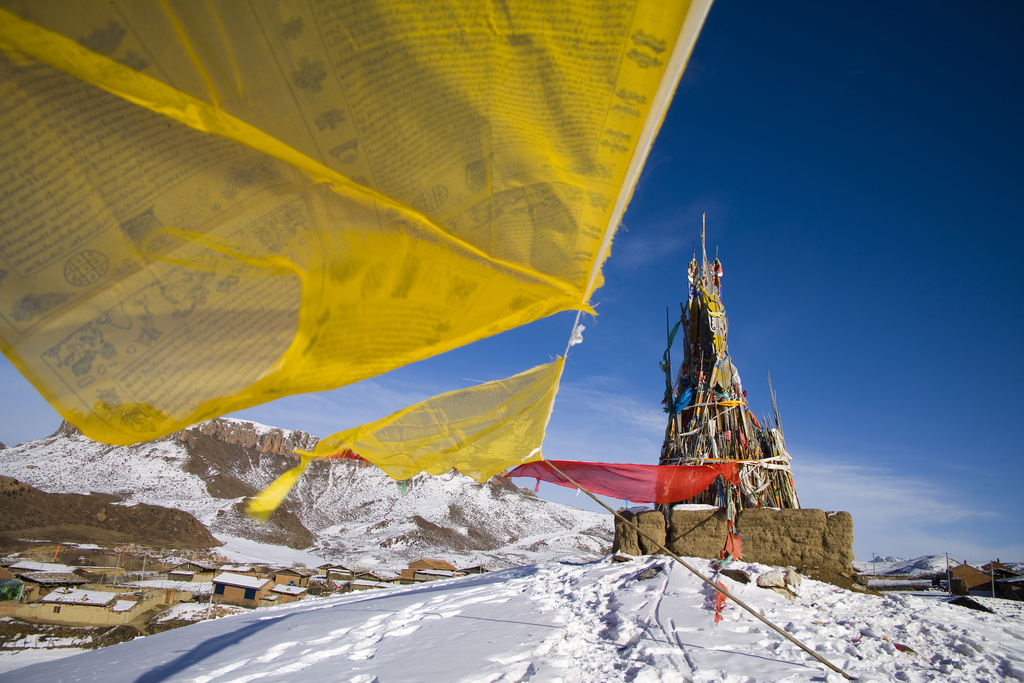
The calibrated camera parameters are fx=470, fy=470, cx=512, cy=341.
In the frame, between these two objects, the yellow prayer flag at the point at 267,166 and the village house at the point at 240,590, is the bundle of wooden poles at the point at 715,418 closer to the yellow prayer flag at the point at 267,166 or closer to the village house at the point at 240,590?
the yellow prayer flag at the point at 267,166

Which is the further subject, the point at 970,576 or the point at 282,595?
the point at 282,595

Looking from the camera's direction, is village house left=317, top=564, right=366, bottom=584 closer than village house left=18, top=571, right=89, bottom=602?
No

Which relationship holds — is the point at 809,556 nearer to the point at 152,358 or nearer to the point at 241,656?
the point at 241,656

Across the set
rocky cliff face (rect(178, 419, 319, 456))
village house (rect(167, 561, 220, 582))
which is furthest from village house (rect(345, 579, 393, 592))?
rocky cliff face (rect(178, 419, 319, 456))

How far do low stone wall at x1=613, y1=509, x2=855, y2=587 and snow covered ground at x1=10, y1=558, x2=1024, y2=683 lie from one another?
0.43 metres

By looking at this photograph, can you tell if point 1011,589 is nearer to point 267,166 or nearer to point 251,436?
point 267,166

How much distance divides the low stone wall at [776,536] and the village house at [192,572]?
27.3 meters

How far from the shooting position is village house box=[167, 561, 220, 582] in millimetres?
24922

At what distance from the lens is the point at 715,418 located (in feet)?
29.1

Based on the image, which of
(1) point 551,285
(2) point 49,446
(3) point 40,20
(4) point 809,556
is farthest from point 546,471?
(2) point 49,446

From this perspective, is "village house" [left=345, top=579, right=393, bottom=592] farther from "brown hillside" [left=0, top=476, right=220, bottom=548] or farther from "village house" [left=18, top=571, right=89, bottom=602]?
"brown hillside" [left=0, top=476, right=220, bottom=548]

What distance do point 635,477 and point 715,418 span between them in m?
3.16

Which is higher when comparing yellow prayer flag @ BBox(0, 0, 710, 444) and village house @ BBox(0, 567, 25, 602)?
yellow prayer flag @ BBox(0, 0, 710, 444)

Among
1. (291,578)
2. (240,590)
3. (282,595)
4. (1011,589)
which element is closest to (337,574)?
(291,578)
